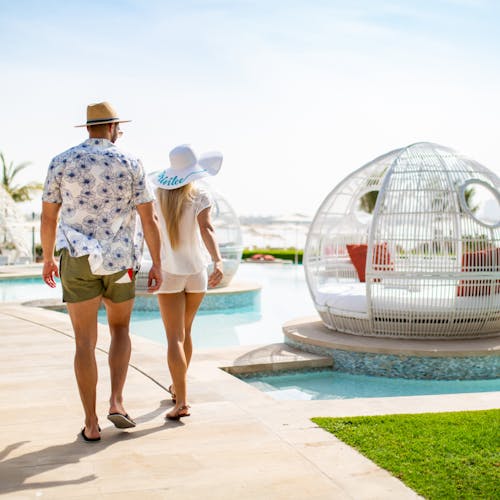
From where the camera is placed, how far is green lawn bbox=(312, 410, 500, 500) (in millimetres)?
3645

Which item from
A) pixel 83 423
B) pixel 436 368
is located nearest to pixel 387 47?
pixel 436 368

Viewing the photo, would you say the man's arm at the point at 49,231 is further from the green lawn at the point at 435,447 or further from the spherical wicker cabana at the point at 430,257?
the spherical wicker cabana at the point at 430,257

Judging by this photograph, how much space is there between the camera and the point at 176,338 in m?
4.65

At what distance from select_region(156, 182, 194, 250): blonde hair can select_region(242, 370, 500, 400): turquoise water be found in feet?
9.49

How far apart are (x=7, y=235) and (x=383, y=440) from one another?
21.7 meters

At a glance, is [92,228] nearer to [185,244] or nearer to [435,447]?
[185,244]

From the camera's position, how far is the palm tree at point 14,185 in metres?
32.8

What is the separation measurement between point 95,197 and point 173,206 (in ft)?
2.25

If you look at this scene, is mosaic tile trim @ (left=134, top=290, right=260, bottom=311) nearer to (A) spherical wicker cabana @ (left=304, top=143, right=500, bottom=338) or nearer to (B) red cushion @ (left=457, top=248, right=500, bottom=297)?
(A) spherical wicker cabana @ (left=304, top=143, right=500, bottom=338)

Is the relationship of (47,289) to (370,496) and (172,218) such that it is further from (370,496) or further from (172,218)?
(370,496)

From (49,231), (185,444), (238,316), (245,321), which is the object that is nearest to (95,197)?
(49,231)

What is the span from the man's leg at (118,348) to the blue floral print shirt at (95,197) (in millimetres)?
285

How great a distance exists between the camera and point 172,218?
4.64 meters

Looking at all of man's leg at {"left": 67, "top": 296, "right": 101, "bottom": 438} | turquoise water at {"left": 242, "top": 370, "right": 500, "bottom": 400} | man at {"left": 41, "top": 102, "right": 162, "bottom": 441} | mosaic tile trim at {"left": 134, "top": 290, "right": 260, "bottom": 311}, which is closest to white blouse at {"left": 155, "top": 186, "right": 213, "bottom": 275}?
man at {"left": 41, "top": 102, "right": 162, "bottom": 441}
